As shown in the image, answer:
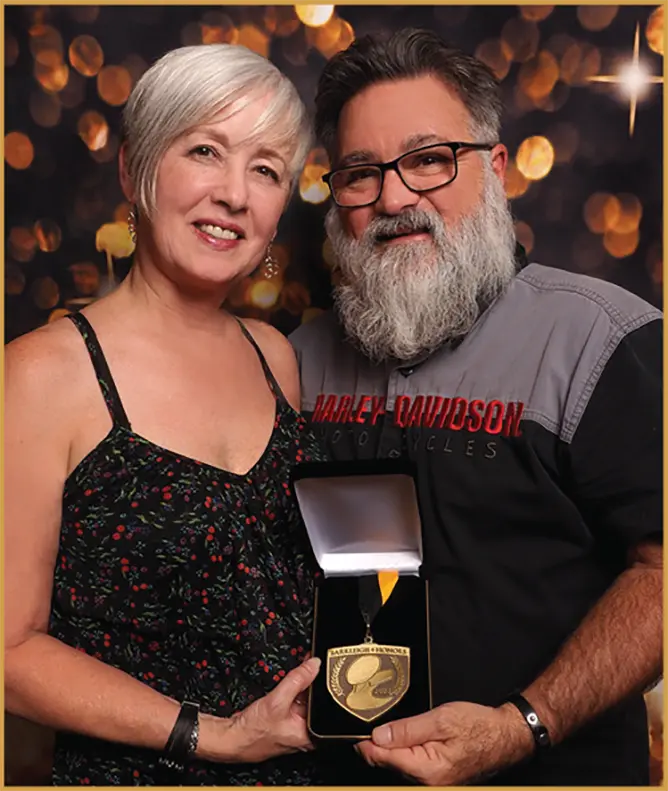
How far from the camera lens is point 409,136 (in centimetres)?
143

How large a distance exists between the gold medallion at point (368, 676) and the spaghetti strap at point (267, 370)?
46 centimetres

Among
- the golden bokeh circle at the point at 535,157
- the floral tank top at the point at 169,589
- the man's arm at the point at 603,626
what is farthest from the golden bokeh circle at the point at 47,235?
the man's arm at the point at 603,626

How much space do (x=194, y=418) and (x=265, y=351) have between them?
298 millimetres

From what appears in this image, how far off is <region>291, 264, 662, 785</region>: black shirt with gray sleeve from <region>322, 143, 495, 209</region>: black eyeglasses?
0.28m

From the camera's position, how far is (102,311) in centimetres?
136

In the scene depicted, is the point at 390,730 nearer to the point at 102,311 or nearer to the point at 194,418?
the point at 194,418

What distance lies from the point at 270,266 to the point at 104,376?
2.11 ft

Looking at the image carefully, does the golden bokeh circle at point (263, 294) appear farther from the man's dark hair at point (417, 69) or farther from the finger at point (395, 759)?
the finger at point (395, 759)

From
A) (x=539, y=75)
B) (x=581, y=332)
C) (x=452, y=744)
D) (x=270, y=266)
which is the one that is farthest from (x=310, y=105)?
(x=452, y=744)

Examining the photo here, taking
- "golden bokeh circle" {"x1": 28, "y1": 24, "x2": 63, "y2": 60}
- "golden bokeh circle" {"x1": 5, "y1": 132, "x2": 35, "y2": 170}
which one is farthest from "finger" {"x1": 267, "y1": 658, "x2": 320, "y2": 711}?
"golden bokeh circle" {"x1": 28, "y1": 24, "x2": 63, "y2": 60}

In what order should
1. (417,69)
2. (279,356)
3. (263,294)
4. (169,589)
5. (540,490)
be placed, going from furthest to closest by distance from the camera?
(263,294) → (279,356) → (417,69) → (540,490) → (169,589)

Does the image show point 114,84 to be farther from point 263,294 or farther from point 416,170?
point 416,170

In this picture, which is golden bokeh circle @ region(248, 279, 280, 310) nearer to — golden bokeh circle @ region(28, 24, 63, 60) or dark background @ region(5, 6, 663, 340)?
dark background @ region(5, 6, 663, 340)

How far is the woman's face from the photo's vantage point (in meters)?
1.32
